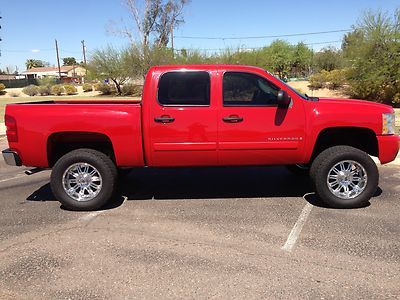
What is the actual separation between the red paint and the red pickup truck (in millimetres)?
13

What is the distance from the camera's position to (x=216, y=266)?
12.2 feet

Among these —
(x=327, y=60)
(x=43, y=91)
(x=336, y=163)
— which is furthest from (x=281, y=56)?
(x=336, y=163)

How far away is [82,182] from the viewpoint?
5.35 meters

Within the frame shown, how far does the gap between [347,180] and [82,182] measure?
3534mm

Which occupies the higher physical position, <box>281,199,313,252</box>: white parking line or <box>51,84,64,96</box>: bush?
<box>281,199,313,252</box>: white parking line

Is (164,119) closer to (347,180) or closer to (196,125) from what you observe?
(196,125)

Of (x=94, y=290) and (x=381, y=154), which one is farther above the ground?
(x=381, y=154)

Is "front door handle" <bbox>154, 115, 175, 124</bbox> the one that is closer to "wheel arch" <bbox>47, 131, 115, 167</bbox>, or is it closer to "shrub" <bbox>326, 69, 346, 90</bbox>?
"wheel arch" <bbox>47, 131, 115, 167</bbox>

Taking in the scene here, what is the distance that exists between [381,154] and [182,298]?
3.47m

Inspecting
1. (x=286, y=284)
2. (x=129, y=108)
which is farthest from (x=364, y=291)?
(x=129, y=108)

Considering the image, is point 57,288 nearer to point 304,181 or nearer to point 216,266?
point 216,266

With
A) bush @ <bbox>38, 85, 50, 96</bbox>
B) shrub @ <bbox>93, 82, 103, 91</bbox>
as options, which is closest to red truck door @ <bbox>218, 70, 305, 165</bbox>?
shrub @ <bbox>93, 82, 103, 91</bbox>

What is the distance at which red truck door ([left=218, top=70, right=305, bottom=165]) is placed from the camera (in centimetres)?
513

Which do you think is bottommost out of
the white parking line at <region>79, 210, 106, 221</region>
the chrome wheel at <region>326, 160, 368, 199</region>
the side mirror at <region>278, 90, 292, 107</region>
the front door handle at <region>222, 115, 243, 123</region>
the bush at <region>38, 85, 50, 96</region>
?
the bush at <region>38, 85, 50, 96</region>
